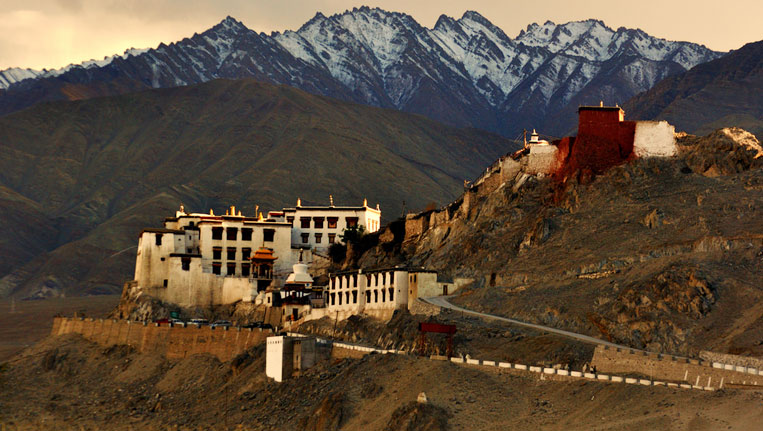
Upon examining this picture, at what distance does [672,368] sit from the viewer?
6800 cm

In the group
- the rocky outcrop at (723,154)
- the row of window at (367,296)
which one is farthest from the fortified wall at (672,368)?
the rocky outcrop at (723,154)

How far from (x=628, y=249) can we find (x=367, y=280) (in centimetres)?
2065

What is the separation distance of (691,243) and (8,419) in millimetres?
52208

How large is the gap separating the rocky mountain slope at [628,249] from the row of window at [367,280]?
5.90m

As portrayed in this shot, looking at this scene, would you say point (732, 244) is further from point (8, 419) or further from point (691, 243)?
point (8, 419)

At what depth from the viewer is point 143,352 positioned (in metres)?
110

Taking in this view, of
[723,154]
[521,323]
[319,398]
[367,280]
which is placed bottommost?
[319,398]

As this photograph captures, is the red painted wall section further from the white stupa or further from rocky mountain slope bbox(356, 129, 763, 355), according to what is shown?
the white stupa

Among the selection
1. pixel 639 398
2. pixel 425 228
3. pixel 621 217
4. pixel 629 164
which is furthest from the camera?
pixel 425 228

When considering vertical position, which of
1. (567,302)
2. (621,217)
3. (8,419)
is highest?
(621,217)

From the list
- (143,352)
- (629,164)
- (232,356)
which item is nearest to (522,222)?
(629,164)

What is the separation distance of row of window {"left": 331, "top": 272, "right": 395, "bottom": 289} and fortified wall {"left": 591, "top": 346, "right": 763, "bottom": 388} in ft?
92.5

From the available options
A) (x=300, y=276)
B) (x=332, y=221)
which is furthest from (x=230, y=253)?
(x=332, y=221)

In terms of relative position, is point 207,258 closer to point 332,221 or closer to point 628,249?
point 332,221
